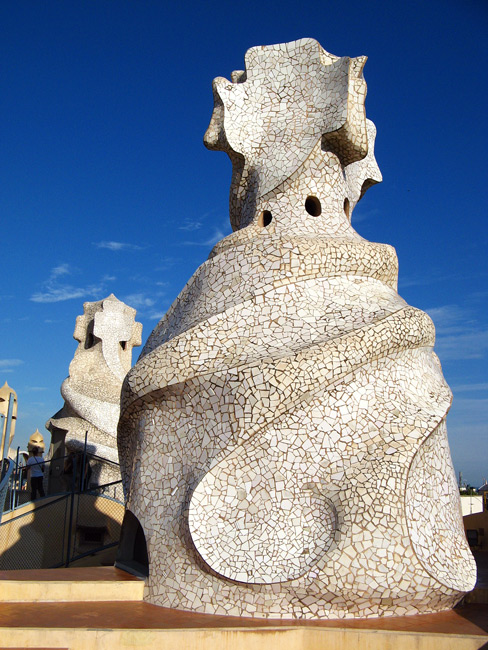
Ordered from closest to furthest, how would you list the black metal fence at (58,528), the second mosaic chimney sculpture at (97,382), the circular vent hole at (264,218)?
the circular vent hole at (264,218) < the black metal fence at (58,528) < the second mosaic chimney sculpture at (97,382)

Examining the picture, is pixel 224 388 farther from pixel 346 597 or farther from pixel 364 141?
pixel 364 141

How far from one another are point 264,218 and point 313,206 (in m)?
0.65

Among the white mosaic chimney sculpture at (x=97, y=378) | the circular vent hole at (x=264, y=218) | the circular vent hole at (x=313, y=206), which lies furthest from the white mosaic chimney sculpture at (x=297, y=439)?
the white mosaic chimney sculpture at (x=97, y=378)

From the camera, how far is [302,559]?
19.3 ft

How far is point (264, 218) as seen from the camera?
27.6 ft

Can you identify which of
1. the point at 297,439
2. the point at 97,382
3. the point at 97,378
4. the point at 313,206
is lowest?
the point at 297,439

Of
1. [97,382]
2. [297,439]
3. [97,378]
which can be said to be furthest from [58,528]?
[297,439]

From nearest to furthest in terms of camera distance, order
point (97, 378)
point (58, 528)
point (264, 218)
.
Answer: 1. point (264, 218)
2. point (58, 528)
3. point (97, 378)

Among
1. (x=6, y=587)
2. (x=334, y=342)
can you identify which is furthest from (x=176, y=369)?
(x=6, y=587)

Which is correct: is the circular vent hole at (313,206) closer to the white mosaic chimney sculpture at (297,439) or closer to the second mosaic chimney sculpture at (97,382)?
the white mosaic chimney sculpture at (297,439)

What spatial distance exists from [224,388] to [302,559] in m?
1.73

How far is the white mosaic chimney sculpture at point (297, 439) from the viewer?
232 inches

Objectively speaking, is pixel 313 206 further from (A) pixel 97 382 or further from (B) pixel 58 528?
(A) pixel 97 382

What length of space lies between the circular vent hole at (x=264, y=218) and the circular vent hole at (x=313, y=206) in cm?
52
